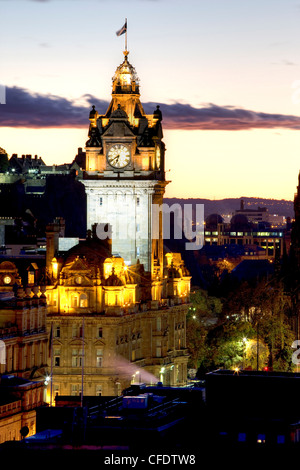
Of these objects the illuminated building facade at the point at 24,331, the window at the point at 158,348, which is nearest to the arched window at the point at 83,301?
the illuminated building facade at the point at 24,331

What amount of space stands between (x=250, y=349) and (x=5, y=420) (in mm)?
66399

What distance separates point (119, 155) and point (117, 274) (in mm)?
18461

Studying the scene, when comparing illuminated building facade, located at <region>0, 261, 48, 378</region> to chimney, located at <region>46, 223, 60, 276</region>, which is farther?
chimney, located at <region>46, 223, 60, 276</region>

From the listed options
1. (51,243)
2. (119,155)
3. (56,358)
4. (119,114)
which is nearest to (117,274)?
(51,243)

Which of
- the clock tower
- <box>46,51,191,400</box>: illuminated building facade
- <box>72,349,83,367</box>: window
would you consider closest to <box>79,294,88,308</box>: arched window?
<box>46,51,191,400</box>: illuminated building facade

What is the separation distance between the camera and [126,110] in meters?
197

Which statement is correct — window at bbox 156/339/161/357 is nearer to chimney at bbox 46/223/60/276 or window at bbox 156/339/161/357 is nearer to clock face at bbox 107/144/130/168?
chimney at bbox 46/223/60/276

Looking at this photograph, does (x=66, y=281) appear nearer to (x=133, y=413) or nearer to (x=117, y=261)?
(x=117, y=261)

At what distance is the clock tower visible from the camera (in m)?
192

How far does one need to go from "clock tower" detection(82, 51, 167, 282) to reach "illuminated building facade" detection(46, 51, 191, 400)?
0.11m

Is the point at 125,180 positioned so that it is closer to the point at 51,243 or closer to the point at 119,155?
the point at 119,155

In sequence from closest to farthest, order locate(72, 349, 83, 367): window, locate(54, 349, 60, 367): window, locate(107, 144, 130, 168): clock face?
locate(54, 349, 60, 367): window < locate(72, 349, 83, 367): window < locate(107, 144, 130, 168): clock face
